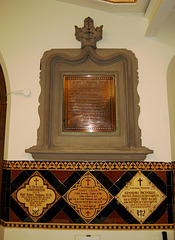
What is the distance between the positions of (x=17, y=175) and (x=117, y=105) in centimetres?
124

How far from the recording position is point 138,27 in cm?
238

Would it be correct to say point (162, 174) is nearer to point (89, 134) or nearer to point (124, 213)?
point (124, 213)

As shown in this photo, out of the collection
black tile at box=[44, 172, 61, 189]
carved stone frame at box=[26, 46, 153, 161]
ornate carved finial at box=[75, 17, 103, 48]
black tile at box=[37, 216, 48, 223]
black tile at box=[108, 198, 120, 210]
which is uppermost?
ornate carved finial at box=[75, 17, 103, 48]

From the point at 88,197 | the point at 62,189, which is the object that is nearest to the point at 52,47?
the point at 62,189

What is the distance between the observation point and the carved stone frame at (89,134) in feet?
6.98

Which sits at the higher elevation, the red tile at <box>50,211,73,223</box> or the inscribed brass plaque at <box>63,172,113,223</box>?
the inscribed brass plaque at <box>63,172,113,223</box>

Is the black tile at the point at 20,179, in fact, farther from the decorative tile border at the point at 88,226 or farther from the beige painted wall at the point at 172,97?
the beige painted wall at the point at 172,97

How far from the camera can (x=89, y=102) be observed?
2.27 metres

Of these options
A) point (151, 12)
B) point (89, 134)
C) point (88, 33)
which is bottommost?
point (89, 134)

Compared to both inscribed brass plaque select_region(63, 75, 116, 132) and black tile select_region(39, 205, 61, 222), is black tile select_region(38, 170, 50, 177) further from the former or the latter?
inscribed brass plaque select_region(63, 75, 116, 132)

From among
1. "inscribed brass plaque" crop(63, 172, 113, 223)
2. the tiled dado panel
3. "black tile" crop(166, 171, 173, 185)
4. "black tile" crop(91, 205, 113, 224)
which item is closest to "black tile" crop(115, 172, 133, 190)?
the tiled dado panel

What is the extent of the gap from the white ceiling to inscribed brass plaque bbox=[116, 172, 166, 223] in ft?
4.94

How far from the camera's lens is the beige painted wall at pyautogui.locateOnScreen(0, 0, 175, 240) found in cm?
223

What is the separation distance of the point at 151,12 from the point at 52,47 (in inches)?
42.9
